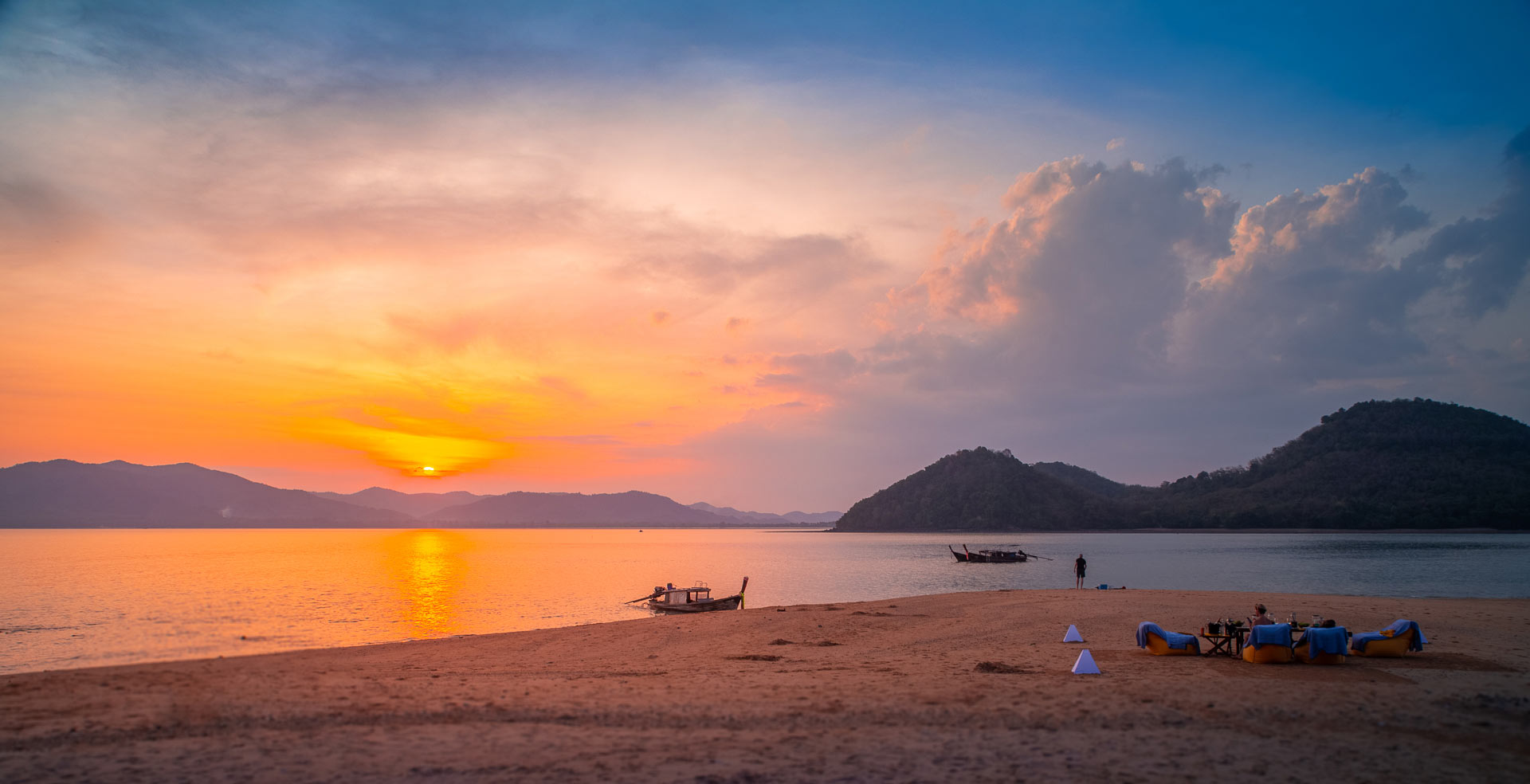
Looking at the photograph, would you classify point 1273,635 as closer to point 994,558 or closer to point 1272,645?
point 1272,645

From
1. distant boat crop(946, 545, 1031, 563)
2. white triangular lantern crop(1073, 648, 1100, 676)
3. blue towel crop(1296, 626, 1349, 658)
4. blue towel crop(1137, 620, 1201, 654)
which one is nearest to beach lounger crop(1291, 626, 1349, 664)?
blue towel crop(1296, 626, 1349, 658)

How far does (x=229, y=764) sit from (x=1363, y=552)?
11022cm

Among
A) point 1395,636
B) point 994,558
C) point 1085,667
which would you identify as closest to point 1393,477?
point 994,558

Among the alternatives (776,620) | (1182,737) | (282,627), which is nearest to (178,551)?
(282,627)

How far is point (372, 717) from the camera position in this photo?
11.5 metres

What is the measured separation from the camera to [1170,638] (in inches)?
645

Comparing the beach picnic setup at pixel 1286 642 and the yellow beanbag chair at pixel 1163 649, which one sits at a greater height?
the beach picnic setup at pixel 1286 642

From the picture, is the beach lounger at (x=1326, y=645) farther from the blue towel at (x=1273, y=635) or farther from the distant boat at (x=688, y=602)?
the distant boat at (x=688, y=602)

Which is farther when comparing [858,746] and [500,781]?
[858,746]

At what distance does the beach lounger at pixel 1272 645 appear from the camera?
14.8 m

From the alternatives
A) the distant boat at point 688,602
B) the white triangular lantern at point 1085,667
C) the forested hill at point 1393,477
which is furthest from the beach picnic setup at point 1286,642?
the forested hill at point 1393,477

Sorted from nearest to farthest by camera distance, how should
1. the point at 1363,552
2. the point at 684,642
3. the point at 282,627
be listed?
the point at 684,642 → the point at 282,627 → the point at 1363,552

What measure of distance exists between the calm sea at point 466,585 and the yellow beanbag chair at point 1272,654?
28.6m

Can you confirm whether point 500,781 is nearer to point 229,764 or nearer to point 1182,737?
point 229,764
